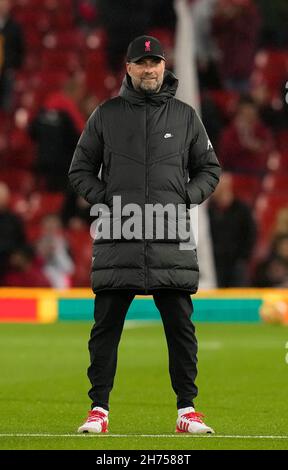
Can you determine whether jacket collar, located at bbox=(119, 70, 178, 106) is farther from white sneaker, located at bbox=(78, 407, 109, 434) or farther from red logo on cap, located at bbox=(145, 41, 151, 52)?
white sneaker, located at bbox=(78, 407, 109, 434)

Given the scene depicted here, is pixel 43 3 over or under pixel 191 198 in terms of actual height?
over

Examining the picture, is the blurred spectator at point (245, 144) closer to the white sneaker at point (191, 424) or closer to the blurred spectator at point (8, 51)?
the blurred spectator at point (8, 51)

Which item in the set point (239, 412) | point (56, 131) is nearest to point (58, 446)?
point (239, 412)

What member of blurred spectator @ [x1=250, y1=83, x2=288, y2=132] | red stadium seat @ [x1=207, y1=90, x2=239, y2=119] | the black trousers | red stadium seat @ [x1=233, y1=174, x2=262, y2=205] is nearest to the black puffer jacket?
the black trousers

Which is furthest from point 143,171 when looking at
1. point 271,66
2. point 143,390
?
point 271,66

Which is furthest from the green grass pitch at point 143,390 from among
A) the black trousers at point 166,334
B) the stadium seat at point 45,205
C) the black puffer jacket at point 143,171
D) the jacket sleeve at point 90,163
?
the stadium seat at point 45,205

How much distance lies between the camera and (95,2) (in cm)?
2128

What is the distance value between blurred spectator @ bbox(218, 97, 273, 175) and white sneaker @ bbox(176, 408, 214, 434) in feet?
40.9

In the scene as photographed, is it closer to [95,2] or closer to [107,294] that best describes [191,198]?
[107,294]

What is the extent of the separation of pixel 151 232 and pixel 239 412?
5.86 ft

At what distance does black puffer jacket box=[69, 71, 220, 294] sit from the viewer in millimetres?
7910

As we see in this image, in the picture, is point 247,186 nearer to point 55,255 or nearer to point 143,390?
point 55,255

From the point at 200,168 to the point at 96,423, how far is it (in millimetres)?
1517

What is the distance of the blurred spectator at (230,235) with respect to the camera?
18.5 meters
